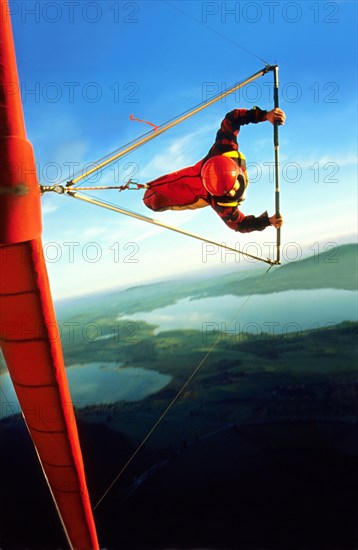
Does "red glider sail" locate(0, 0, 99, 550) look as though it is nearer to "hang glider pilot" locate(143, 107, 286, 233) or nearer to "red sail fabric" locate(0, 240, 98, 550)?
"red sail fabric" locate(0, 240, 98, 550)

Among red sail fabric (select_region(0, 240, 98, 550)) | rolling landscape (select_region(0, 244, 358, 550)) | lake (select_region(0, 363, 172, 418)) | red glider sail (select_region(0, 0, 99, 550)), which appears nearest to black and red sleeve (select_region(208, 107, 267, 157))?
red glider sail (select_region(0, 0, 99, 550))

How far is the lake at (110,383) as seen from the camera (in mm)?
11695

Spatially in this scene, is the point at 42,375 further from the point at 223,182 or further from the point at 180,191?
the point at 223,182

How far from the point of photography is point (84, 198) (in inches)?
77.7

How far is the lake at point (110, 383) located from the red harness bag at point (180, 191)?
376 inches

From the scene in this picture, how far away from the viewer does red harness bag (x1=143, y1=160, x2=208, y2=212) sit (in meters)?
2.89

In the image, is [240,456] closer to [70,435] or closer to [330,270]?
[70,435]

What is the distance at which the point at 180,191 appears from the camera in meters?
2.97

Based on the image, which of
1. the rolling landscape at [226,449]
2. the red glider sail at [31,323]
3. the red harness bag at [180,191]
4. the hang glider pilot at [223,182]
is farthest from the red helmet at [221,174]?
the rolling landscape at [226,449]

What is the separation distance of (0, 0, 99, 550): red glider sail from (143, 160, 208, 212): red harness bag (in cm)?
127

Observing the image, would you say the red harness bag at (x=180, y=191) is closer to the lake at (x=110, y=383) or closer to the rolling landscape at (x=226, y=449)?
the rolling landscape at (x=226, y=449)

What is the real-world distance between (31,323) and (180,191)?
1.69 m

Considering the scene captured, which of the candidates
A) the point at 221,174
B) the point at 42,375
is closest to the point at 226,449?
the point at 42,375

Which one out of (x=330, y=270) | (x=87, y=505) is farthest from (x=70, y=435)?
(x=330, y=270)
